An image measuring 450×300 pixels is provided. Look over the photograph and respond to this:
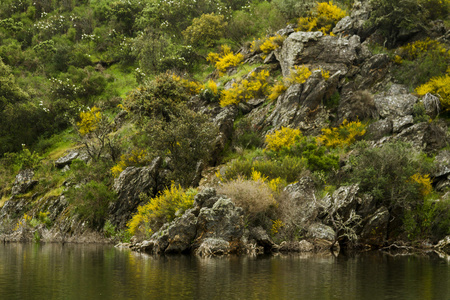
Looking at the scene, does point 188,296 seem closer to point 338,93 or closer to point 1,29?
point 338,93

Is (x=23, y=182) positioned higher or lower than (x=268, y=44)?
lower

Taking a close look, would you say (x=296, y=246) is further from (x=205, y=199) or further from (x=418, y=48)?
(x=418, y=48)

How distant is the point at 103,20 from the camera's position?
91062mm

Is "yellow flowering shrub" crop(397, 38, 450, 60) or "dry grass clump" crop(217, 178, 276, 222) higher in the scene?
"yellow flowering shrub" crop(397, 38, 450, 60)

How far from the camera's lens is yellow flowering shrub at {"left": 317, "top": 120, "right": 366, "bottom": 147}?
42.3m

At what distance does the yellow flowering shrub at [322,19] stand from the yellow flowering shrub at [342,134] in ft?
52.0

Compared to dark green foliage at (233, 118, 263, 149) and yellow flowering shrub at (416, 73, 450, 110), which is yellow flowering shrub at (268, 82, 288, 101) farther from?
yellow flowering shrub at (416, 73, 450, 110)

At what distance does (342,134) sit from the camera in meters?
43.1

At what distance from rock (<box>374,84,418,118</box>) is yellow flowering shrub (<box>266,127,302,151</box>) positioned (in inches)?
315

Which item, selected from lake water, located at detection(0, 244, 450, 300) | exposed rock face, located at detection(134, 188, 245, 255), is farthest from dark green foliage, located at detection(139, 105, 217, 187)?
lake water, located at detection(0, 244, 450, 300)

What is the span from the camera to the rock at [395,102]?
139 ft

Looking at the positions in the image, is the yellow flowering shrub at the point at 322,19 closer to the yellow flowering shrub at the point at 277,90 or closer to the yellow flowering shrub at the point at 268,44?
the yellow flowering shrub at the point at 268,44

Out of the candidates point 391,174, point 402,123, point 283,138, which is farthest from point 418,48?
point 391,174

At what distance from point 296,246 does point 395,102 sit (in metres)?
19.8
